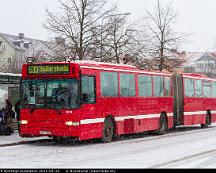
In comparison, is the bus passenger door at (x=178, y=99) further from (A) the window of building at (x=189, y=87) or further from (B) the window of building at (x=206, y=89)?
(B) the window of building at (x=206, y=89)

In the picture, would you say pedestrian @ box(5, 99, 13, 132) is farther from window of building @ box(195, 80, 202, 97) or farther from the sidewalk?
window of building @ box(195, 80, 202, 97)

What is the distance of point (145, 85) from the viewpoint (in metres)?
26.0

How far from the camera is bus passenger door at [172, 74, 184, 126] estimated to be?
29844 mm

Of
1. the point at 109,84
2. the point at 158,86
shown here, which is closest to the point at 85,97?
the point at 109,84

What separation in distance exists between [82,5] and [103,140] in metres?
15.7

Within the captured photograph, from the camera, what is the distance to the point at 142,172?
11742 millimetres

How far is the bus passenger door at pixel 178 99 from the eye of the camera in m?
29.8

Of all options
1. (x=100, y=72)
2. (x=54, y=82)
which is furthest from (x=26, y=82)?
(x=100, y=72)

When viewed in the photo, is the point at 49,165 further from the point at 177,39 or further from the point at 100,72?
the point at 177,39

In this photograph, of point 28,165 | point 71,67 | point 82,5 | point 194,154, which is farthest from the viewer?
point 82,5

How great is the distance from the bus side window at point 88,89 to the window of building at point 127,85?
2.50 m

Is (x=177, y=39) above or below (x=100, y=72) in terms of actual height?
above

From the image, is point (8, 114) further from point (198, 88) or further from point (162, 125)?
point (198, 88)

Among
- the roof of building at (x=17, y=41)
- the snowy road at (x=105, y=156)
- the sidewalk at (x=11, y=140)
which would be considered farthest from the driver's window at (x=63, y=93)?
the roof of building at (x=17, y=41)
